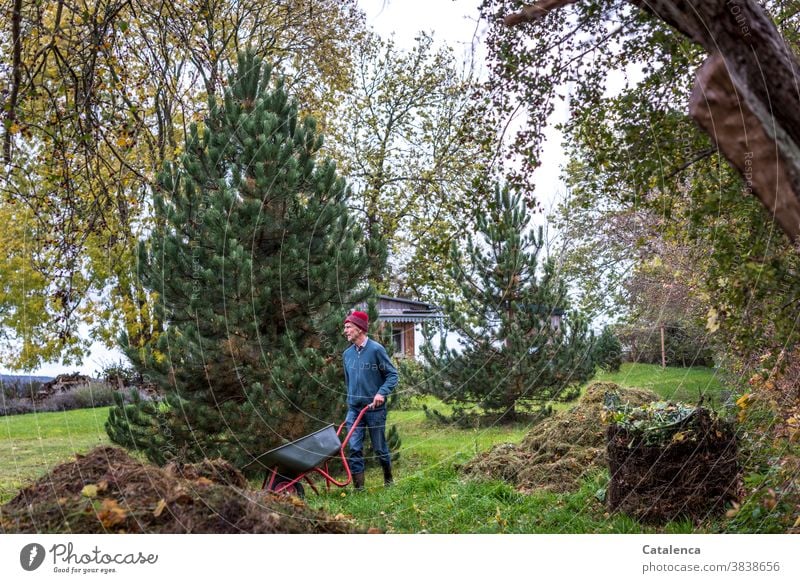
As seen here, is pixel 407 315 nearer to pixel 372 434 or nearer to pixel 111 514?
pixel 372 434

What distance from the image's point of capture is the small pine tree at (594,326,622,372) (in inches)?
285

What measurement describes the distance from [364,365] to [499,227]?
2.59 meters

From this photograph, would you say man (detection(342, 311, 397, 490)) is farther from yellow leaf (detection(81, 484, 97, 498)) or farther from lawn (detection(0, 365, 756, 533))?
yellow leaf (detection(81, 484, 97, 498))

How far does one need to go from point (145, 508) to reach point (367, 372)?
2.49 meters

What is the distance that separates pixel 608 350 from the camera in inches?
287

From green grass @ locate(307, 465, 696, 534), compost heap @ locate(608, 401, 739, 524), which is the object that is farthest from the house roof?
compost heap @ locate(608, 401, 739, 524)

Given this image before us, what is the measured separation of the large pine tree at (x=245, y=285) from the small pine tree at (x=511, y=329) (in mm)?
2240

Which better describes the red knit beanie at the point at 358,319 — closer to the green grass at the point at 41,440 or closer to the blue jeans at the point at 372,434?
the blue jeans at the point at 372,434

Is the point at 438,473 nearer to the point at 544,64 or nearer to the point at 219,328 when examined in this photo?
Answer: the point at 219,328

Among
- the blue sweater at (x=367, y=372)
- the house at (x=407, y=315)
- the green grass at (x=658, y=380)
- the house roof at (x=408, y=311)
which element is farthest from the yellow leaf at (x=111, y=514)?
the house roof at (x=408, y=311)

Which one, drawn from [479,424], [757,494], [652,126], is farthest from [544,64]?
[479,424]

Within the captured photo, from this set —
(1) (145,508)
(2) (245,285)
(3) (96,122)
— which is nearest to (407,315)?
(2) (245,285)

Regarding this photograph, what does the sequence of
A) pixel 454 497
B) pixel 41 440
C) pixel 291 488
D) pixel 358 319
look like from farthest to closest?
pixel 41 440, pixel 358 319, pixel 454 497, pixel 291 488

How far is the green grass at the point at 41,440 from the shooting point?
589cm
